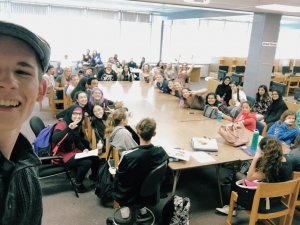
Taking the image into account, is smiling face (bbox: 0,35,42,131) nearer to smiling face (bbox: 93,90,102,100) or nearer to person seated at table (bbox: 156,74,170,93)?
smiling face (bbox: 93,90,102,100)

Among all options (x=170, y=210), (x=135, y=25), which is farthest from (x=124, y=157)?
(x=135, y=25)

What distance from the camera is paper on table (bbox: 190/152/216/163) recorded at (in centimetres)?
314

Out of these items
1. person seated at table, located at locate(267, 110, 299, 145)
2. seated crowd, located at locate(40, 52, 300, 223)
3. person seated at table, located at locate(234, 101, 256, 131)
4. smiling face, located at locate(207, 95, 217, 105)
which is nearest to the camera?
seated crowd, located at locate(40, 52, 300, 223)

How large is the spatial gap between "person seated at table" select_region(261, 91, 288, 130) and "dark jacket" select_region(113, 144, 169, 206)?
12.3ft

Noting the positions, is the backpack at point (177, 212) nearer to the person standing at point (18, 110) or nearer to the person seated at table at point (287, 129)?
the person seated at table at point (287, 129)

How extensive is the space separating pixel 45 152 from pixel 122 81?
4770mm

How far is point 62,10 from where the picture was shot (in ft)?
38.1

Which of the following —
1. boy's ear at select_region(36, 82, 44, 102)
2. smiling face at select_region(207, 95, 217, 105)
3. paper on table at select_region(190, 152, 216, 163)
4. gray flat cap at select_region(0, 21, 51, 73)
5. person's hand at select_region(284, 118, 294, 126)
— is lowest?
paper on table at select_region(190, 152, 216, 163)

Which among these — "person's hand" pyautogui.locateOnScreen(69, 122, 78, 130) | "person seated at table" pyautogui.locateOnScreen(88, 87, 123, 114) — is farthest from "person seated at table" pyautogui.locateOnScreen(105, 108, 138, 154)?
"person seated at table" pyautogui.locateOnScreen(88, 87, 123, 114)

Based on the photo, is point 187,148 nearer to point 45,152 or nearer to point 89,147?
point 89,147

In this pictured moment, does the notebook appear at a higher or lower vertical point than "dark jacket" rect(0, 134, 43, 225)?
lower

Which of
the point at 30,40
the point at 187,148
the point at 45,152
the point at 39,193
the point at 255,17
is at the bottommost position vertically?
the point at 45,152

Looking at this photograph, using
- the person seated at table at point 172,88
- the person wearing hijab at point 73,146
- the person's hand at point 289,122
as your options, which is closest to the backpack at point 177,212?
the person wearing hijab at point 73,146

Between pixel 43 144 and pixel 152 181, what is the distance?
66.7 inches
